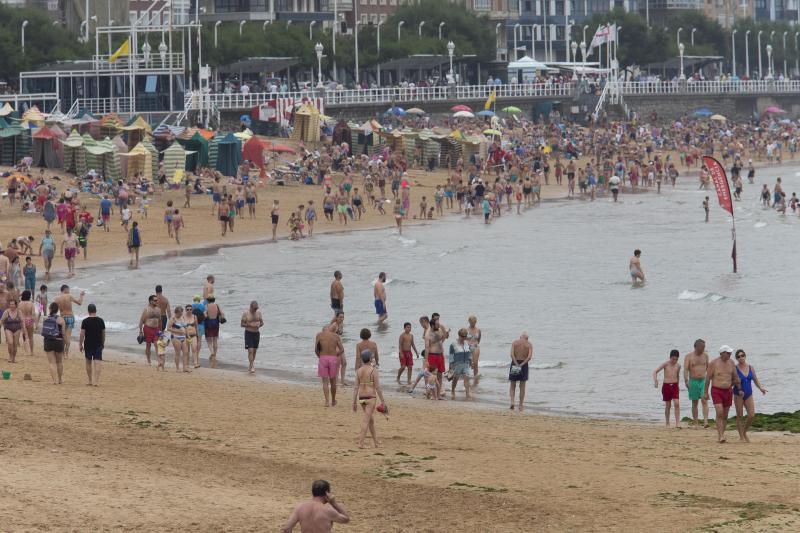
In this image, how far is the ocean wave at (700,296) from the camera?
1315 inches

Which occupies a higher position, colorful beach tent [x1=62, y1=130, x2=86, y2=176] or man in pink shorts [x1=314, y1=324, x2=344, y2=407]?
colorful beach tent [x1=62, y1=130, x2=86, y2=176]

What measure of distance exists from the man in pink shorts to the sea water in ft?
9.41

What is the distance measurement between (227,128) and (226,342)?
38.6m

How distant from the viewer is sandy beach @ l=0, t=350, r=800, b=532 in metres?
13.3

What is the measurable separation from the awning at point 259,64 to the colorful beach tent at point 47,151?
25.7 meters

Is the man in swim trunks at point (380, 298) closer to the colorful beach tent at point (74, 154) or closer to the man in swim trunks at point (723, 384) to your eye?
the man in swim trunks at point (723, 384)

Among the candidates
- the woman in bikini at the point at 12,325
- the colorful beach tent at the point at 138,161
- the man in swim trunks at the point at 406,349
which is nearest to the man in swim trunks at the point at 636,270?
the man in swim trunks at the point at 406,349

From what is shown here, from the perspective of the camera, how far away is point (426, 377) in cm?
2136

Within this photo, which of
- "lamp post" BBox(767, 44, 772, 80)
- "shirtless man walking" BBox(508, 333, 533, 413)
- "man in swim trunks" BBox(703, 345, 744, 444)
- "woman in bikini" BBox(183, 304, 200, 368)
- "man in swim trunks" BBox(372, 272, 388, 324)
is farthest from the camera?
"lamp post" BBox(767, 44, 772, 80)

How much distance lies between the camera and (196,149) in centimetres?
5344

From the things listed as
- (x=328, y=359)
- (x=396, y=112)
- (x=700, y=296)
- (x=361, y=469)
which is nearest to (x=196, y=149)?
(x=396, y=112)

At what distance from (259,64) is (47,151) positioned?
27.1 m

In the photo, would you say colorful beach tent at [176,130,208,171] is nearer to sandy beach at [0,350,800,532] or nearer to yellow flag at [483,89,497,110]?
yellow flag at [483,89,497,110]

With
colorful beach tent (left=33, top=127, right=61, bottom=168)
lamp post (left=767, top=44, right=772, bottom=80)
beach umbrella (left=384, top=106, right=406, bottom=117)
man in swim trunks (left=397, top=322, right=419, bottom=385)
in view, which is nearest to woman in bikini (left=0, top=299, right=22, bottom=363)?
man in swim trunks (left=397, top=322, right=419, bottom=385)
